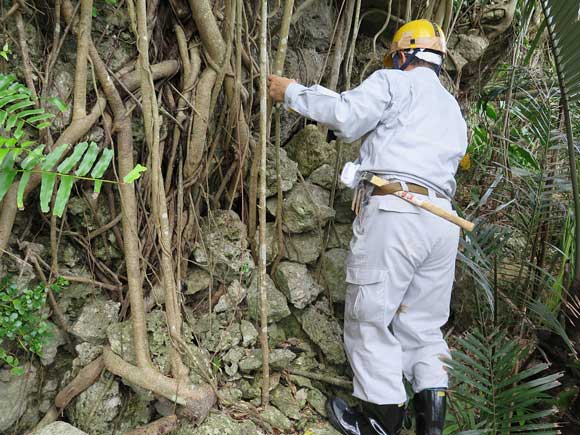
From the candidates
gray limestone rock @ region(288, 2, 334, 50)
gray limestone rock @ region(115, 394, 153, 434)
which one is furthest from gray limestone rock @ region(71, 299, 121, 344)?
gray limestone rock @ region(288, 2, 334, 50)

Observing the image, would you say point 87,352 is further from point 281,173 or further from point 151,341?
point 281,173

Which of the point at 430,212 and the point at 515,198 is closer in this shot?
the point at 430,212

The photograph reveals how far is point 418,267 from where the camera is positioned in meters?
1.83

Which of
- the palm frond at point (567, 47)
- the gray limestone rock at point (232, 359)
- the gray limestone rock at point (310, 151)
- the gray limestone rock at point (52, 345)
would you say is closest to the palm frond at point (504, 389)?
the palm frond at point (567, 47)

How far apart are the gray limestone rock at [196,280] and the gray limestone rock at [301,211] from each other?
46 centimetres

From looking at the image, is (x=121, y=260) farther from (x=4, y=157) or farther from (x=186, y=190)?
(x=4, y=157)

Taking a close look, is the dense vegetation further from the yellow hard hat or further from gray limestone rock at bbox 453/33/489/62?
gray limestone rock at bbox 453/33/489/62

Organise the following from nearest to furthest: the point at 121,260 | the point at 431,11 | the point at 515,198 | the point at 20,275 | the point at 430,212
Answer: the point at 20,275
the point at 430,212
the point at 121,260
the point at 515,198
the point at 431,11

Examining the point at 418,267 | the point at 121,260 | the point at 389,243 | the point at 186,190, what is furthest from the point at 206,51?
the point at 418,267

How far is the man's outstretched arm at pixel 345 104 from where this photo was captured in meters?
1.70

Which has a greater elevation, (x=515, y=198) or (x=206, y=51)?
(x=206, y=51)

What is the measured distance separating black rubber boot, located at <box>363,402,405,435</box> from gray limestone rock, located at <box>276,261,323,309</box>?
0.55 meters

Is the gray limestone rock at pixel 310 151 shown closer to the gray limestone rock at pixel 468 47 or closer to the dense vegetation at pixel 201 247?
the dense vegetation at pixel 201 247

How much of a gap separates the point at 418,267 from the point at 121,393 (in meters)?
1.29
